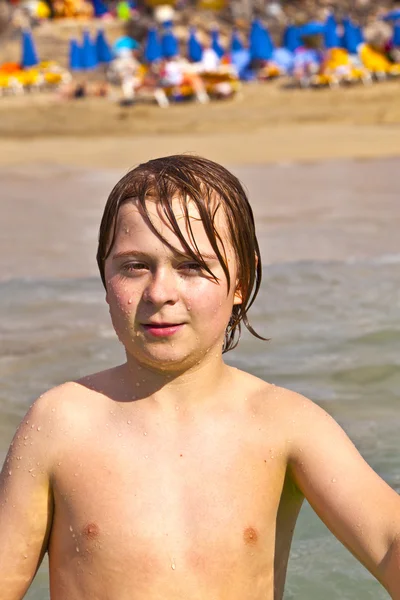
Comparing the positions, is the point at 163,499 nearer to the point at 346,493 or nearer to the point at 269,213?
the point at 346,493

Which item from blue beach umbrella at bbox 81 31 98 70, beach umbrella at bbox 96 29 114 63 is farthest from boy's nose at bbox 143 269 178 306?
beach umbrella at bbox 96 29 114 63

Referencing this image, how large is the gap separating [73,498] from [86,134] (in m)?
14.7

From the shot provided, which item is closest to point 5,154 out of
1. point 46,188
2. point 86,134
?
point 86,134

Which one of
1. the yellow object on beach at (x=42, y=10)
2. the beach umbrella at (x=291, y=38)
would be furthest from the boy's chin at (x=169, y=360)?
the yellow object on beach at (x=42, y=10)

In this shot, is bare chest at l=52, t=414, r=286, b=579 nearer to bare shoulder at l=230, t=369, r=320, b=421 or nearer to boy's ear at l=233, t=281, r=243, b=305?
bare shoulder at l=230, t=369, r=320, b=421

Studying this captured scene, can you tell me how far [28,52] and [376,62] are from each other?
7024 millimetres

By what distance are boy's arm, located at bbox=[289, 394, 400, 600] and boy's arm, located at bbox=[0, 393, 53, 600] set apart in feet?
1.71

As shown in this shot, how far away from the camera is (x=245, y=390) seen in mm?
2385

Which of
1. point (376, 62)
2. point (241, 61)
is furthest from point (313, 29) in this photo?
point (376, 62)

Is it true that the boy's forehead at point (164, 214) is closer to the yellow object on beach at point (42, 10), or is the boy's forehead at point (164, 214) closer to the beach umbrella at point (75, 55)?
the beach umbrella at point (75, 55)

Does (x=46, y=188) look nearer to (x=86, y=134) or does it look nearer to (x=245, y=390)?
(x=86, y=134)

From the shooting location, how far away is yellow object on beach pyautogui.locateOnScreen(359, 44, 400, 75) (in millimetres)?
19484

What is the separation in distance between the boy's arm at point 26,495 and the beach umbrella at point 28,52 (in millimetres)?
20438

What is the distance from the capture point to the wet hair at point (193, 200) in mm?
2209
